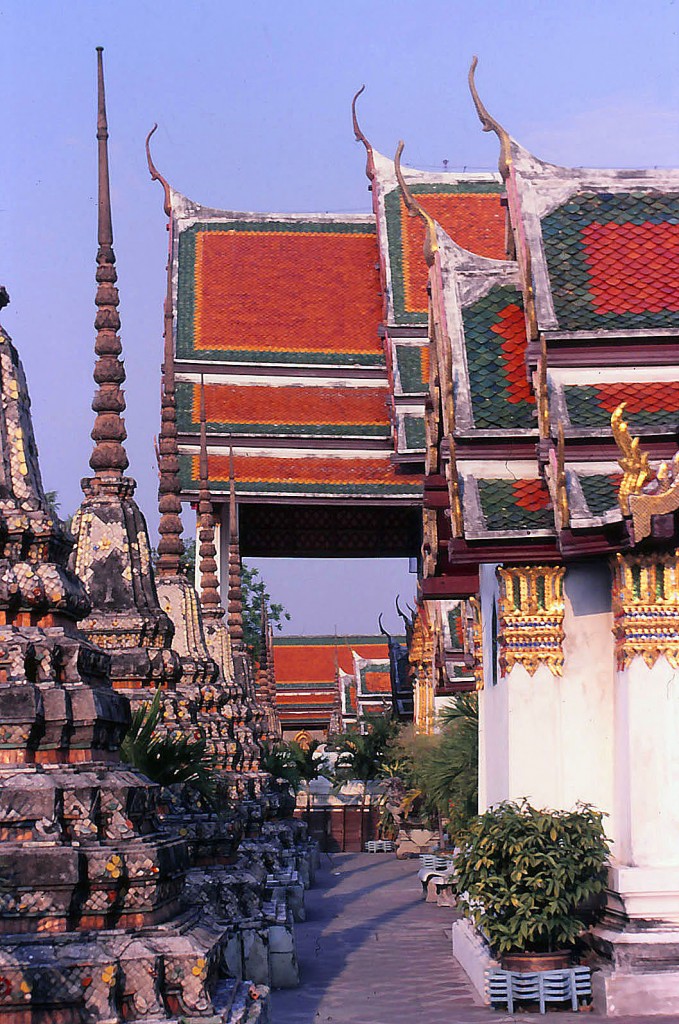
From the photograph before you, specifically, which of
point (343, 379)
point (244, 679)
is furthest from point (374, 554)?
point (244, 679)

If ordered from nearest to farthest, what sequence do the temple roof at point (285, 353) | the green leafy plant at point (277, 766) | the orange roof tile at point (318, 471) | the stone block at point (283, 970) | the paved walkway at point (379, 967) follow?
the paved walkway at point (379, 967)
the stone block at point (283, 970)
the green leafy plant at point (277, 766)
the orange roof tile at point (318, 471)
the temple roof at point (285, 353)

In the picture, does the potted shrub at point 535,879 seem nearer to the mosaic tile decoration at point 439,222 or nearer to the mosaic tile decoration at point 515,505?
the mosaic tile decoration at point 515,505

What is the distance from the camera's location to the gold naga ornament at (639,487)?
9.99m

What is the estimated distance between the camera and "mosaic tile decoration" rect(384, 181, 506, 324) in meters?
30.4

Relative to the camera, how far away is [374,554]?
114 feet

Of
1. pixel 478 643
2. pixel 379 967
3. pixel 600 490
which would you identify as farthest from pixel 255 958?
pixel 600 490

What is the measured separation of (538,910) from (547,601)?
2053 mm

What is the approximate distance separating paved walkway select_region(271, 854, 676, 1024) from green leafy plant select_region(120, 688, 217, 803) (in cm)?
159

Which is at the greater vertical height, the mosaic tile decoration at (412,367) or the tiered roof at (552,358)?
the mosaic tile decoration at (412,367)

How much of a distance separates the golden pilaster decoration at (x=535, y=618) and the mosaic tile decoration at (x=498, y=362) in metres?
1.17

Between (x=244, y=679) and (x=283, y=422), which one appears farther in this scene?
(x=283, y=422)

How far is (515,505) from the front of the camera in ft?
37.4

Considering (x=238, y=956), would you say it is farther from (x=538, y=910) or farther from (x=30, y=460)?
(x=30, y=460)

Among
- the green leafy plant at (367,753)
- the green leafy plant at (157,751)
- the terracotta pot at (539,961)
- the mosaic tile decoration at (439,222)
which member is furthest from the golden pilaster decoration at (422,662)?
Result: the green leafy plant at (157,751)
